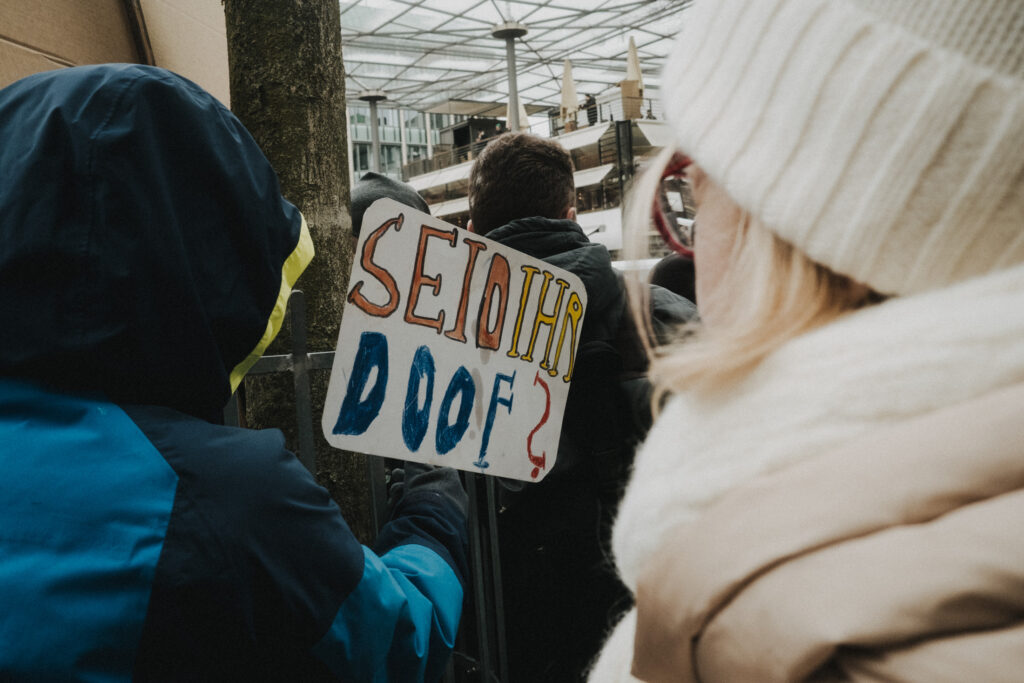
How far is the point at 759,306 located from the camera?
24.1 inches

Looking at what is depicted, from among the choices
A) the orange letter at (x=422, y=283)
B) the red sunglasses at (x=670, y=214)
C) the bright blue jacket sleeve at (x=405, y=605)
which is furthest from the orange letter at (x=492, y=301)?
the red sunglasses at (x=670, y=214)

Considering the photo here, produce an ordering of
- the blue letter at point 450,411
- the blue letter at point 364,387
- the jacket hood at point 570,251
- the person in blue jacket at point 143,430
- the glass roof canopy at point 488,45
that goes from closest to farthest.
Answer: the person in blue jacket at point 143,430 < the blue letter at point 364,387 < the blue letter at point 450,411 < the jacket hood at point 570,251 < the glass roof canopy at point 488,45

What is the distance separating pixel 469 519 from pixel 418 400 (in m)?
0.42

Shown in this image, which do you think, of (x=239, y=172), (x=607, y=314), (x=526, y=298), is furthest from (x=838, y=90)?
(x=607, y=314)

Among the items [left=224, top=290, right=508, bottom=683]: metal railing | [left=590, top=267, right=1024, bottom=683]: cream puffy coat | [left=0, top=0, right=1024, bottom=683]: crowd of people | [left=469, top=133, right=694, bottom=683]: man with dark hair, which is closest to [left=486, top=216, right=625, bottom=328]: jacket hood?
[left=469, top=133, right=694, bottom=683]: man with dark hair

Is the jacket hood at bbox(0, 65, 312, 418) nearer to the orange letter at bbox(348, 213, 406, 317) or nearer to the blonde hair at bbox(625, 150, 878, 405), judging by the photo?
the orange letter at bbox(348, 213, 406, 317)

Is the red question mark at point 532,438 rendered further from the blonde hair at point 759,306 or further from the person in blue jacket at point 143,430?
the blonde hair at point 759,306

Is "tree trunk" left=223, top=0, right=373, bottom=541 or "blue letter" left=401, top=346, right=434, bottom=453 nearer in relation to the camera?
"blue letter" left=401, top=346, right=434, bottom=453

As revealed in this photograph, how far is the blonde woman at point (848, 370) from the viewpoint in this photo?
1.36ft

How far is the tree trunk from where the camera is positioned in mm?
1664

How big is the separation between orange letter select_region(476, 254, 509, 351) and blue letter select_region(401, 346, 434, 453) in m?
0.14

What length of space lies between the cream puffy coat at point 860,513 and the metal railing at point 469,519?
906 mm

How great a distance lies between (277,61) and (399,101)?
2926 cm

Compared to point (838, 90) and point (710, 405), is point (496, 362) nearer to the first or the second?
point (710, 405)
